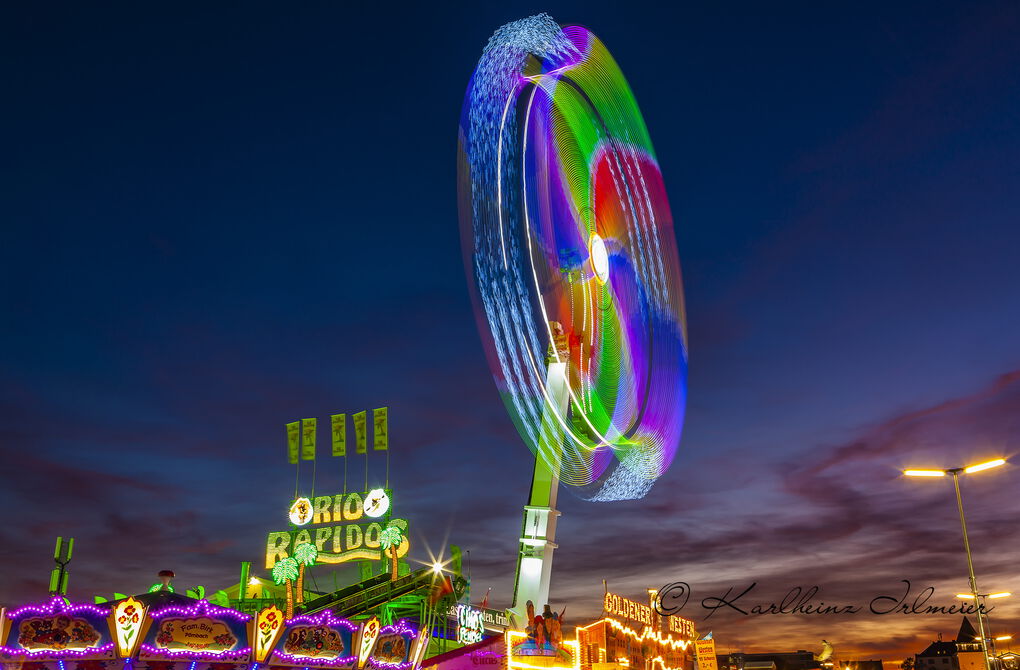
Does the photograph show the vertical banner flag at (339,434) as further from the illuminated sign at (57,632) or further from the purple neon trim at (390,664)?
the illuminated sign at (57,632)

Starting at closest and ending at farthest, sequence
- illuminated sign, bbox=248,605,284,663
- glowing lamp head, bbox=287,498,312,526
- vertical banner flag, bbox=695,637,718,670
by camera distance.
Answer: illuminated sign, bbox=248,605,284,663 → vertical banner flag, bbox=695,637,718,670 → glowing lamp head, bbox=287,498,312,526

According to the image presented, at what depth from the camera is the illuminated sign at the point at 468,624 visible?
41281 millimetres

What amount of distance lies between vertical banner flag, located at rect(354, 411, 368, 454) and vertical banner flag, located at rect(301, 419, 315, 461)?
4650 millimetres

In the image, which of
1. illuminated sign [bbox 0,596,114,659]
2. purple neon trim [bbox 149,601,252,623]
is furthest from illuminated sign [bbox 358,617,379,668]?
illuminated sign [bbox 0,596,114,659]

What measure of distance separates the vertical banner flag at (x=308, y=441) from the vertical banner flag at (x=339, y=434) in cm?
247

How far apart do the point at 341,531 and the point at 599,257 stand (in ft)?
115

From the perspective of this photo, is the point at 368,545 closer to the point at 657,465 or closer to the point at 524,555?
the point at 524,555

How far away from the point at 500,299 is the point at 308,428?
43.3m

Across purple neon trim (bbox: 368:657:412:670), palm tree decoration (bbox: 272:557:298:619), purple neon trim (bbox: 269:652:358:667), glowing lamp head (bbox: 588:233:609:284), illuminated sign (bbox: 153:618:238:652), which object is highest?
glowing lamp head (bbox: 588:233:609:284)

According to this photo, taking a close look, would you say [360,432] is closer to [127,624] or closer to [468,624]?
[468,624]

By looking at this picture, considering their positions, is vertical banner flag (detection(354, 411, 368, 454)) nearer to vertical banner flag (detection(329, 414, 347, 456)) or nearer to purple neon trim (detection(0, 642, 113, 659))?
vertical banner flag (detection(329, 414, 347, 456))

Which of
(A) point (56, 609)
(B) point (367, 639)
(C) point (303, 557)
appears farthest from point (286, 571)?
(A) point (56, 609)

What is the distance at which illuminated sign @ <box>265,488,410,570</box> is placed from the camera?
5681cm

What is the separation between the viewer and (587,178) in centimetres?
3047
